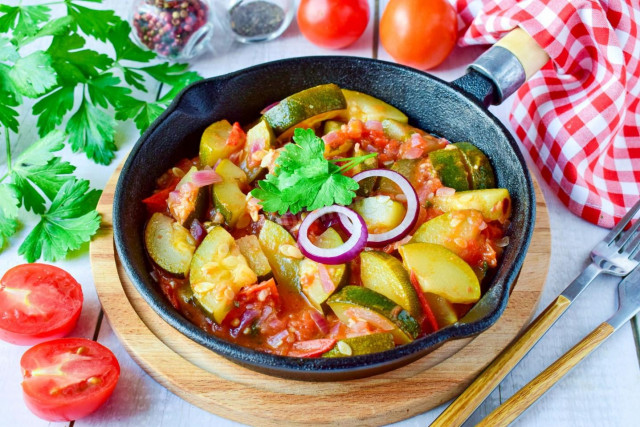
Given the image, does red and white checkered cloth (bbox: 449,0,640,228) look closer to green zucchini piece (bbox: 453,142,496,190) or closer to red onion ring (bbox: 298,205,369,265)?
green zucchini piece (bbox: 453,142,496,190)

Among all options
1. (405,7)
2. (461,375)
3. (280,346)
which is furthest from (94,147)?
(461,375)

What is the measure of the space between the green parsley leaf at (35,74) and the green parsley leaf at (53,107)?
24 cm

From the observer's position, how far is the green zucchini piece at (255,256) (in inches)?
111

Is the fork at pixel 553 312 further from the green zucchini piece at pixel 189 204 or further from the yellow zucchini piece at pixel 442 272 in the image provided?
the green zucchini piece at pixel 189 204

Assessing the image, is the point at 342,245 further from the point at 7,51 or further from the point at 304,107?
the point at 7,51

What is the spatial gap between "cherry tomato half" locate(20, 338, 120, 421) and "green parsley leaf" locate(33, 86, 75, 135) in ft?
4.63

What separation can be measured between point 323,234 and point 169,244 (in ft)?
2.21

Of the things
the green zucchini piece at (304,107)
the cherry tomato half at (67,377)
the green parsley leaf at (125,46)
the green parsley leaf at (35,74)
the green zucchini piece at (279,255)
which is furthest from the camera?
the green parsley leaf at (125,46)

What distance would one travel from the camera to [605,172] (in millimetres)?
3562

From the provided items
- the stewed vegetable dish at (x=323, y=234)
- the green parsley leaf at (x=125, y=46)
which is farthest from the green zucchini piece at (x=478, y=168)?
the green parsley leaf at (x=125, y=46)

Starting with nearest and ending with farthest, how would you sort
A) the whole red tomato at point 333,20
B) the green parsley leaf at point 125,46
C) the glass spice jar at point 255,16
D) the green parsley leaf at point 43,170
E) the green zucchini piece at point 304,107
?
the green zucchini piece at point 304,107 → the green parsley leaf at point 43,170 → the green parsley leaf at point 125,46 → the whole red tomato at point 333,20 → the glass spice jar at point 255,16

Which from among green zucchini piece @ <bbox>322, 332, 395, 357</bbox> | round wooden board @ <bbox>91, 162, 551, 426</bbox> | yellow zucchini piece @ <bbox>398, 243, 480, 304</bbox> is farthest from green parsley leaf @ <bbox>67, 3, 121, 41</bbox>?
green zucchini piece @ <bbox>322, 332, 395, 357</bbox>

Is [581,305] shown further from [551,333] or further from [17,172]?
[17,172]

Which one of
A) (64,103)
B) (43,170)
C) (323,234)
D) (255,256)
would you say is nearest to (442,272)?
(323,234)
